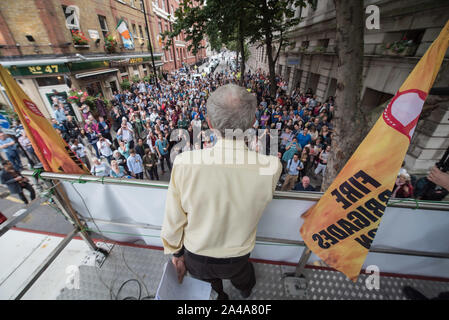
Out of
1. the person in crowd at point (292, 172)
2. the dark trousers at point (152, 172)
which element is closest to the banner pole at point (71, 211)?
the dark trousers at point (152, 172)

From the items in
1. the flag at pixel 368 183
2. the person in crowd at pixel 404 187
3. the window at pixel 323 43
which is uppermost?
the window at pixel 323 43

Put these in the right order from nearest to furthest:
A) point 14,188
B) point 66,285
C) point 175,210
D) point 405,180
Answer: point 175,210 < point 66,285 < point 405,180 < point 14,188

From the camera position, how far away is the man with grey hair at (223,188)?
1229mm

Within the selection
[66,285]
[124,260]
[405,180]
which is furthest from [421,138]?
[66,285]

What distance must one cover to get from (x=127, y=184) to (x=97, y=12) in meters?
20.7

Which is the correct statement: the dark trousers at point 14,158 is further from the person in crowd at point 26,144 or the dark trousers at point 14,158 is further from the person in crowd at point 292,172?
the person in crowd at point 292,172

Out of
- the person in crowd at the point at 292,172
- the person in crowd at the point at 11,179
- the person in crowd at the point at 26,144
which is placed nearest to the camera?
the person in crowd at the point at 11,179

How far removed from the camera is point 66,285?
7.88ft

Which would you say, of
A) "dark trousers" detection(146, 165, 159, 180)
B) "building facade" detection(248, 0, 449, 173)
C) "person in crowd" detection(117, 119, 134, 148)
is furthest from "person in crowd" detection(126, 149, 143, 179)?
"building facade" detection(248, 0, 449, 173)

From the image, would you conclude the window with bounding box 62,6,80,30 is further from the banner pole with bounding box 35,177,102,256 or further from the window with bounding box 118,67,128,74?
the banner pole with bounding box 35,177,102,256

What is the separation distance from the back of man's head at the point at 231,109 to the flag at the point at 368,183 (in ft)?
3.83

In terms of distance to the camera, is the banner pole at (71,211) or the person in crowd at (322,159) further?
the person in crowd at (322,159)

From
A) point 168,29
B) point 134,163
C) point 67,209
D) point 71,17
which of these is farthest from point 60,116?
point 168,29
